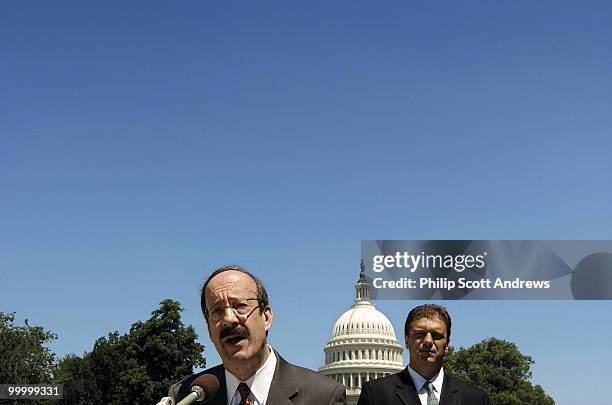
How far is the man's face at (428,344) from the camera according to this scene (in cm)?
721

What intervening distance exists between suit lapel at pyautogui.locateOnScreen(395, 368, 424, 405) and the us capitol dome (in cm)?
16143

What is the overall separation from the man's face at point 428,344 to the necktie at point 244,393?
10.5ft

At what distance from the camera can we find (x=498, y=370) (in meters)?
68.1

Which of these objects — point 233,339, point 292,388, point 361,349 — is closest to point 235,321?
point 233,339

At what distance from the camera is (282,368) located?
4.32 meters

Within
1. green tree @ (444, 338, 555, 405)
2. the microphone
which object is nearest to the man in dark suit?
the microphone

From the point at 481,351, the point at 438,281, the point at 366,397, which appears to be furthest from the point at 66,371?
the point at 366,397

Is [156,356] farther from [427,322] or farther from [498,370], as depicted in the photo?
[427,322]

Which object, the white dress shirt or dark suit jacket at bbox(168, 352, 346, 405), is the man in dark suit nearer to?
the white dress shirt

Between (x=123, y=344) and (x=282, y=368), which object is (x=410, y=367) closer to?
(x=282, y=368)

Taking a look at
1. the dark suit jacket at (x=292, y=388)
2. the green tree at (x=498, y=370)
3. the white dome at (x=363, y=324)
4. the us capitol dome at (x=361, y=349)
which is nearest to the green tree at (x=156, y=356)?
the green tree at (x=498, y=370)

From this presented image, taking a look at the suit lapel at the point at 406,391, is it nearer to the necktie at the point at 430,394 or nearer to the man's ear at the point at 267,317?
the necktie at the point at 430,394

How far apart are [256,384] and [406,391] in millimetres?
3383

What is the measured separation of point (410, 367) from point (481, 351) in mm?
65131
